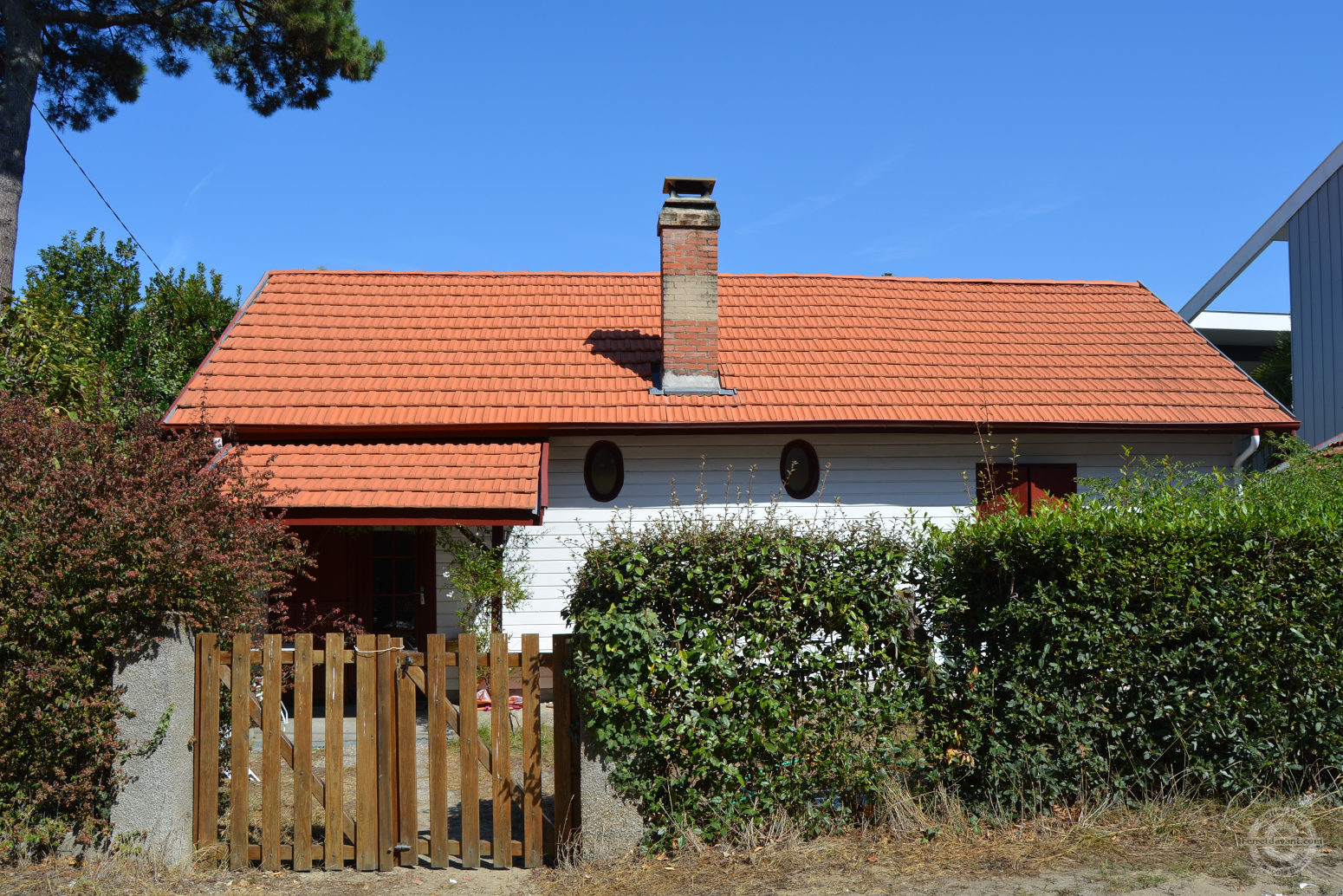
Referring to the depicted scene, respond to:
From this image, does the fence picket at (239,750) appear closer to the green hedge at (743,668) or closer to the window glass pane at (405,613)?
the green hedge at (743,668)

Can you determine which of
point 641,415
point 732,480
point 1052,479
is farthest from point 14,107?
point 1052,479

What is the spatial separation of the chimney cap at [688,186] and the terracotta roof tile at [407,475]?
381 centimetres

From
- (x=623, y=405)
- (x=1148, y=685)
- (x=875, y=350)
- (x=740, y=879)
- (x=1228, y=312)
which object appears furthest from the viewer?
(x=1228, y=312)

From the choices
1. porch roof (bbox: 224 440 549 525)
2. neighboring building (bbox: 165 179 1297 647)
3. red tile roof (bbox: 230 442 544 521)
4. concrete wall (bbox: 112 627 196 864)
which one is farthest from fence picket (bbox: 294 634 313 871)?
neighboring building (bbox: 165 179 1297 647)

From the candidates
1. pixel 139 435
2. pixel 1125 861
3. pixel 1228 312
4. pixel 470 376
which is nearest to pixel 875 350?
pixel 470 376

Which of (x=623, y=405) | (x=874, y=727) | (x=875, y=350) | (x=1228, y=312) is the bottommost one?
(x=874, y=727)

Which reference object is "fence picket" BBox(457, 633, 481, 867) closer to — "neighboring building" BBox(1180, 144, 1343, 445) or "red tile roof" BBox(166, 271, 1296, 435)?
"red tile roof" BBox(166, 271, 1296, 435)

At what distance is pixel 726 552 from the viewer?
5.25 metres

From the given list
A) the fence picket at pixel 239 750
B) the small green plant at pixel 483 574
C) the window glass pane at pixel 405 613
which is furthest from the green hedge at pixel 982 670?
the window glass pane at pixel 405 613

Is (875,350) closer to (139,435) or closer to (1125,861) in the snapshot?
(1125,861)

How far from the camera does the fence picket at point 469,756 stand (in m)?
5.32

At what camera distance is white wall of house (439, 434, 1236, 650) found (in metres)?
10.9

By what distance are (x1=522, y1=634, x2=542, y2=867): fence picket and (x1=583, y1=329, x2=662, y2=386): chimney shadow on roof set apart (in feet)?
22.0

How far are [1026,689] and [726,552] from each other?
71.2 inches
